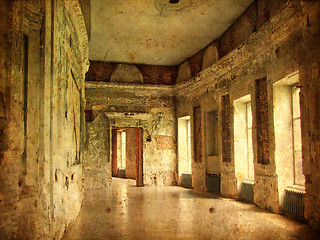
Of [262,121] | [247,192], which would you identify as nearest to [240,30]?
[262,121]

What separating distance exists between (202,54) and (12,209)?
26.0ft

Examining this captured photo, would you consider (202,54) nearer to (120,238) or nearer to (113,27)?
(113,27)

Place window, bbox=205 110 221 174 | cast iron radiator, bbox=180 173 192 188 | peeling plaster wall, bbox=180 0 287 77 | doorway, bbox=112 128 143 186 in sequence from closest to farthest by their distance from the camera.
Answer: peeling plaster wall, bbox=180 0 287 77 < window, bbox=205 110 221 174 < cast iron radiator, bbox=180 173 192 188 < doorway, bbox=112 128 143 186

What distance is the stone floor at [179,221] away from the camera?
454 centimetres

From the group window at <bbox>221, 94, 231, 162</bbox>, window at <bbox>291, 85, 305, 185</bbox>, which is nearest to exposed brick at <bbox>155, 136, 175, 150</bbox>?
window at <bbox>221, 94, 231, 162</bbox>

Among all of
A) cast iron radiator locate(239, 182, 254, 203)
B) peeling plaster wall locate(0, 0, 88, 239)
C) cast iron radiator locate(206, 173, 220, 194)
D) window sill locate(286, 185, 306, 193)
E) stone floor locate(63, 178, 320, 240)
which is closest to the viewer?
peeling plaster wall locate(0, 0, 88, 239)

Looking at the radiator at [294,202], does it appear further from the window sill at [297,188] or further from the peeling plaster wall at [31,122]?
the peeling plaster wall at [31,122]

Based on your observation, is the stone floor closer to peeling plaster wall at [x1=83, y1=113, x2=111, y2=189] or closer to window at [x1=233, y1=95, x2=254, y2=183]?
window at [x1=233, y1=95, x2=254, y2=183]

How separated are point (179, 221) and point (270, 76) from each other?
11.0 feet

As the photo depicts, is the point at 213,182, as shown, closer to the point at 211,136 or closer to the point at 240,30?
the point at 211,136

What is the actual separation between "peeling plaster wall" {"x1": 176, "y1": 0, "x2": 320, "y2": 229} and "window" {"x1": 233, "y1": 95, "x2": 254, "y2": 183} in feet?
0.52

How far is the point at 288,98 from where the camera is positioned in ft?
19.9

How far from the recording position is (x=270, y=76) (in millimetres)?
6137

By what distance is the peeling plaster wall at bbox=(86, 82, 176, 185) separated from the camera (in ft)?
35.9
